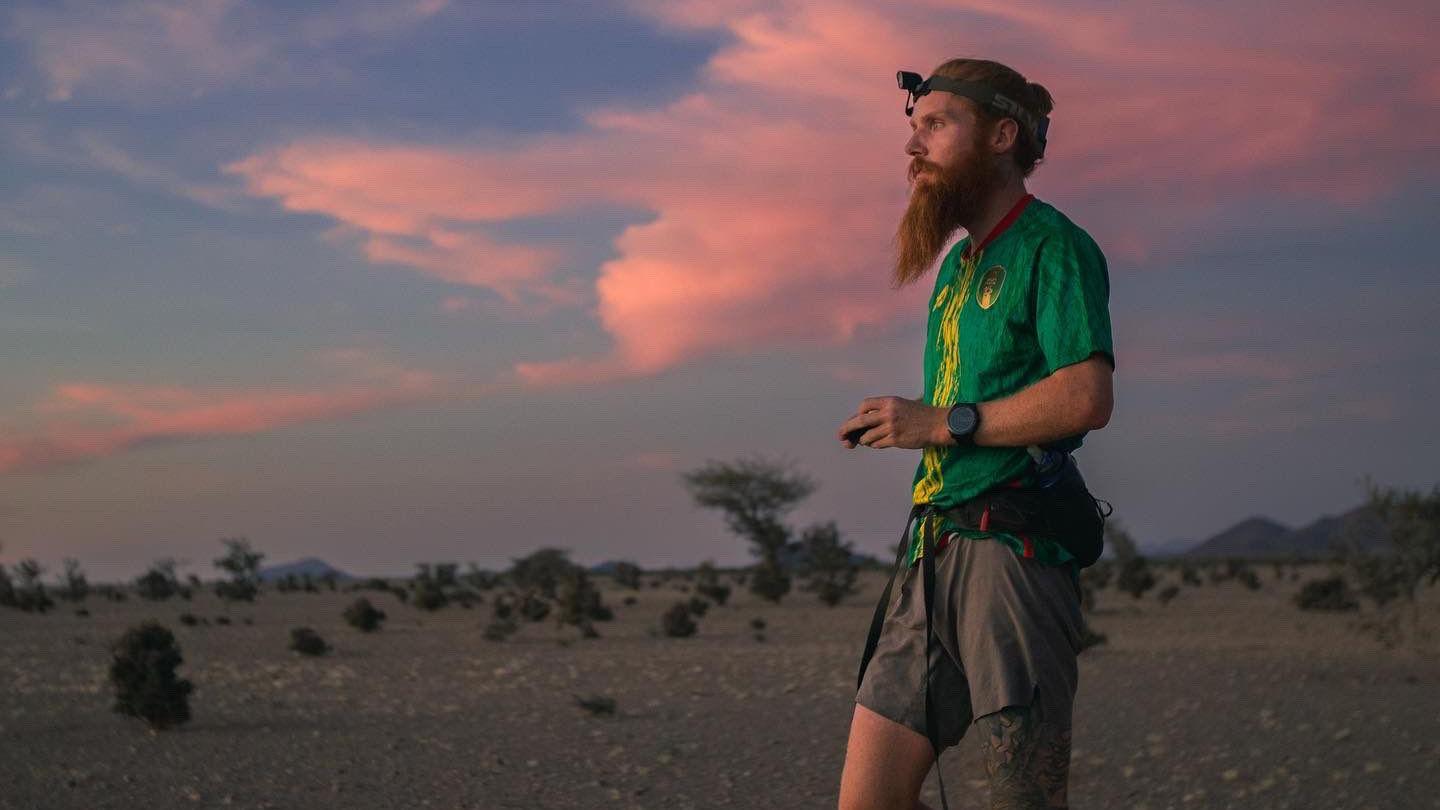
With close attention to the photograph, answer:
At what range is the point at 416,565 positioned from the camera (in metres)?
47.2

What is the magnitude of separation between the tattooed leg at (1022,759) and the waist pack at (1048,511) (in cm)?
37

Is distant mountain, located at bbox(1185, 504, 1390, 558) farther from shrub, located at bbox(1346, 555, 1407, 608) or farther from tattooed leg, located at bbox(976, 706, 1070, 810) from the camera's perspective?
tattooed leg, located at bbox(976, 706, 1070, 810)

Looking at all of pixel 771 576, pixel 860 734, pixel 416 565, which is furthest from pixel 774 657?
pixel 416 565

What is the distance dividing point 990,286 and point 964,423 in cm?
34

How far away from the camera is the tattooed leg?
2.81 m

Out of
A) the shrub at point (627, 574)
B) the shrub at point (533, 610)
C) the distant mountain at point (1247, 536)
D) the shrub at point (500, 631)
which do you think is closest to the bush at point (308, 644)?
the shrub at point (500, 631)

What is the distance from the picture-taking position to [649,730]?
10.6 metres

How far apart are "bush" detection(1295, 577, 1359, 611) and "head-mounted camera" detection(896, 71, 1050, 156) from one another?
80.3 ft

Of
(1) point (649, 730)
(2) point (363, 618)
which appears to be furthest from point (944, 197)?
(2) point (363, 618)

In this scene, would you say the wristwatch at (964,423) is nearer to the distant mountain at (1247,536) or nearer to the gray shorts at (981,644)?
the gray shorts at (981,644)

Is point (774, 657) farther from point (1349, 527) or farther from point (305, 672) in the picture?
point (1349, 527)

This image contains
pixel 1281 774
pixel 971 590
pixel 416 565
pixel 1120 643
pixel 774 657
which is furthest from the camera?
pixel 416 565

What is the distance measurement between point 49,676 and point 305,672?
2880 mm

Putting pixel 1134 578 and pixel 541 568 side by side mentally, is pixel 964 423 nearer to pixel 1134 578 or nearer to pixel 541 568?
pixel 1134 578
